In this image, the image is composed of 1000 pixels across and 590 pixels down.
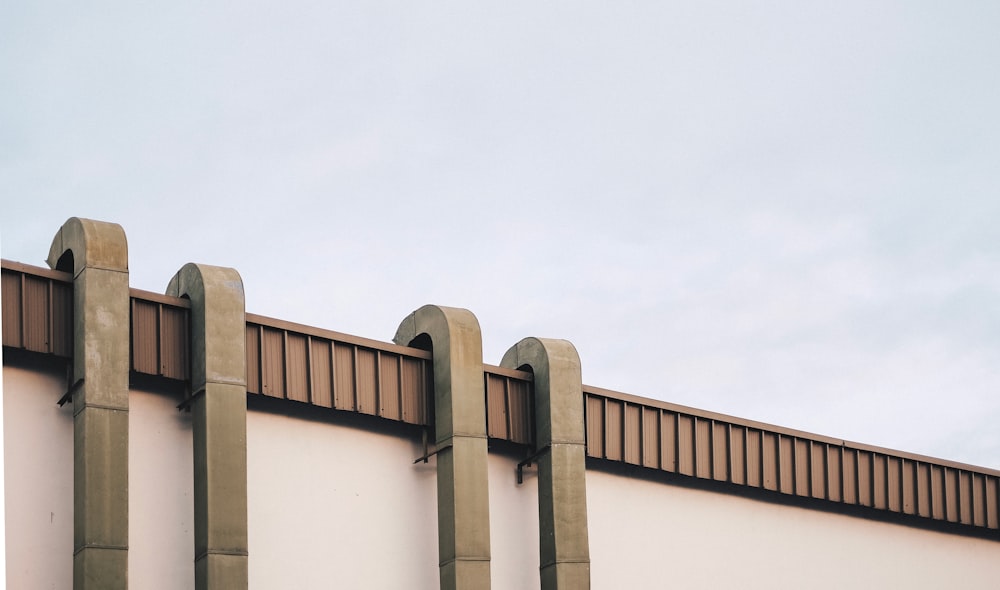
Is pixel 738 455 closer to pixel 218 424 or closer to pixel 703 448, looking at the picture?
pixel 703 448

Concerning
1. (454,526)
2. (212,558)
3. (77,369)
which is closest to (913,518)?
(454,526)

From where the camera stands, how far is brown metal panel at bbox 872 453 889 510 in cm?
2684

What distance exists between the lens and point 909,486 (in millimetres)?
27328

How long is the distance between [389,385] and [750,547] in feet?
27.7

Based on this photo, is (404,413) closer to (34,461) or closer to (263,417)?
(263,417)

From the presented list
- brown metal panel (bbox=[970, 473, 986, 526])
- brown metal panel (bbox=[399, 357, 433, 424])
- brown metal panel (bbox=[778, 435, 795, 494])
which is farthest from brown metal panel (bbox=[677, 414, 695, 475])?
brown metal panel (bbox=[970, 473, 986, 526])

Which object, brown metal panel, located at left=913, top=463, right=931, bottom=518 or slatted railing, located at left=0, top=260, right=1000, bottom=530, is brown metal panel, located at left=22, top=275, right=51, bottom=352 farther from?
brown metal panel, located at left=913, top=463, right=931, bottom=518

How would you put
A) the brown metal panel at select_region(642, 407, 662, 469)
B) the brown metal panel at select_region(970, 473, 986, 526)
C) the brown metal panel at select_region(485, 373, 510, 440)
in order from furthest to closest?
the brown metal panel at select_region(970, 473, 986, 526) < the brown metal panel at select_region(642, 407, 662, 469) < the brown metal panel at select_region(485, 373, 510, 440)

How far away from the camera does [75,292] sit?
58.9 feet

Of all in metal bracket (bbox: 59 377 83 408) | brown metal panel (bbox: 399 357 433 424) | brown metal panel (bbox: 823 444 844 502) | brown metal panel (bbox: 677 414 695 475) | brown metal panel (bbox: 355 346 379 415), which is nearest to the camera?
metal bracket (bbox: 59 377 83 408)

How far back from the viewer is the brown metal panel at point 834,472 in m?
26.2

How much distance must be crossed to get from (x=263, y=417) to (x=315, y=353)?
1347mm

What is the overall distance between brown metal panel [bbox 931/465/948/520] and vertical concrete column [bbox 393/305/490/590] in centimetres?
1177

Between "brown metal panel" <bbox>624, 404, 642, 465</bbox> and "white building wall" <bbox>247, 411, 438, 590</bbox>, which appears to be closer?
"white building wall" <bbox>247, 411, 438, 590</bbox>
